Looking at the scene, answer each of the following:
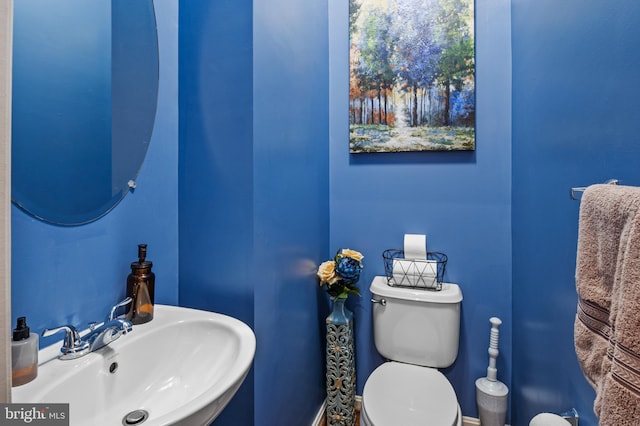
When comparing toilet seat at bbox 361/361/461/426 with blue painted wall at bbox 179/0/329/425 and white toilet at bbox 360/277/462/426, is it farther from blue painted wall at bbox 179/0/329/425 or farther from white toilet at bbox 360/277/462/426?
blue painted wall at bbox 179/0/329/425

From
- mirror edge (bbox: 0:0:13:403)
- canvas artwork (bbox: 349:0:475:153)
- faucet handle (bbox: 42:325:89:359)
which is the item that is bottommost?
faucet handle (bbox: 42:325:89:359)

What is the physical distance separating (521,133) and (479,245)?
1.80 ft

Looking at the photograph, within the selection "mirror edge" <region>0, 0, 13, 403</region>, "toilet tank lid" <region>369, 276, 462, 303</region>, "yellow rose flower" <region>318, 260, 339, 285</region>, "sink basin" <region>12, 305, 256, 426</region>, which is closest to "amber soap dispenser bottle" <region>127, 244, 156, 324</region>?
"sink basin" <region>12, 305, 256, 426</region>

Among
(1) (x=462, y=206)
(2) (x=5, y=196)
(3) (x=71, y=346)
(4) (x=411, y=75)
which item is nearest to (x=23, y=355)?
(3) (x=71, y=346)

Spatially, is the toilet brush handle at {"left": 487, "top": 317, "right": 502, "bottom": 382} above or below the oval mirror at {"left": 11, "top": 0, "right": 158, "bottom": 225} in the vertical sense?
below

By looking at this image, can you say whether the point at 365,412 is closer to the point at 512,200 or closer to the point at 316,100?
the point at 512,200

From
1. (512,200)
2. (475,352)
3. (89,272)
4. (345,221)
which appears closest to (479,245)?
(512,200)

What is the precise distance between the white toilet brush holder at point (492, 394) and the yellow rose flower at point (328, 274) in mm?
767

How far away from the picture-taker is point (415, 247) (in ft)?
4.94

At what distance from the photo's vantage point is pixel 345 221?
172cm

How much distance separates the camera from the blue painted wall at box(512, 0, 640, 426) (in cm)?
67

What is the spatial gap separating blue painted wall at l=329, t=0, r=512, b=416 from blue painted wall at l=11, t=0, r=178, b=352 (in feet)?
3.05

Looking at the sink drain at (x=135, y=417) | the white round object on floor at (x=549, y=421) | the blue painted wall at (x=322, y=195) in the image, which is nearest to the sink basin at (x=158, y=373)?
the sink drain at (x=135, y=417)

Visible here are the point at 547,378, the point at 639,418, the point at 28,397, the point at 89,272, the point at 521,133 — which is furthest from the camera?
the point at 521,133
